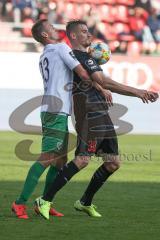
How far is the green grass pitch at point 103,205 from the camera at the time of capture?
23.5 feet

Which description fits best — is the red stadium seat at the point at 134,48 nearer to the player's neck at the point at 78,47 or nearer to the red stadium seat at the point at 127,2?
the red stadium seat at the point at 127,2

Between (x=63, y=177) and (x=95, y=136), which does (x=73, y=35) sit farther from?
(x=63, y=177)

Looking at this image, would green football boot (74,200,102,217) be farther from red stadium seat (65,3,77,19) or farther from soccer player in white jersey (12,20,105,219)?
red stadium seat (65,3,77,19)

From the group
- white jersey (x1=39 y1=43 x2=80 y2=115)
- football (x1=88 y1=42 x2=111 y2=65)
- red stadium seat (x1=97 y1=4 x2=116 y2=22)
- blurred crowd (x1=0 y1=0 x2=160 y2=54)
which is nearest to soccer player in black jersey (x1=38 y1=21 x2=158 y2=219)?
white jersey (x1=39 y1=43 x2=80 y2=115)

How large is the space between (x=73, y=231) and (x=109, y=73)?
16339 millimetres

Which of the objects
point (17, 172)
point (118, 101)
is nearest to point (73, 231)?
point (17, 172)

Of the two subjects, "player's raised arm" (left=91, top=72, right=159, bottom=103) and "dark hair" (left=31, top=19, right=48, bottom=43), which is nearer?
"player's raised arm" (left=91, top=72, right=159, bottom=103)

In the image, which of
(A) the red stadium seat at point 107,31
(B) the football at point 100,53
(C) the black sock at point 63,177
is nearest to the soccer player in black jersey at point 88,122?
(C) the black sock at point 63,177

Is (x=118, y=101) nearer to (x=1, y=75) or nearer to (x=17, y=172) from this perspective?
(x=1, y=75)

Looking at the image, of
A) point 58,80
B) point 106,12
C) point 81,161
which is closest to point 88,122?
point 81,161

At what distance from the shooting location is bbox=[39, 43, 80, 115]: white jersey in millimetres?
8039

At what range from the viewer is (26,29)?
26.4 meters

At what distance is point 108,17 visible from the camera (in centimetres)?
2897

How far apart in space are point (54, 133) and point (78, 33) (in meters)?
1.09
